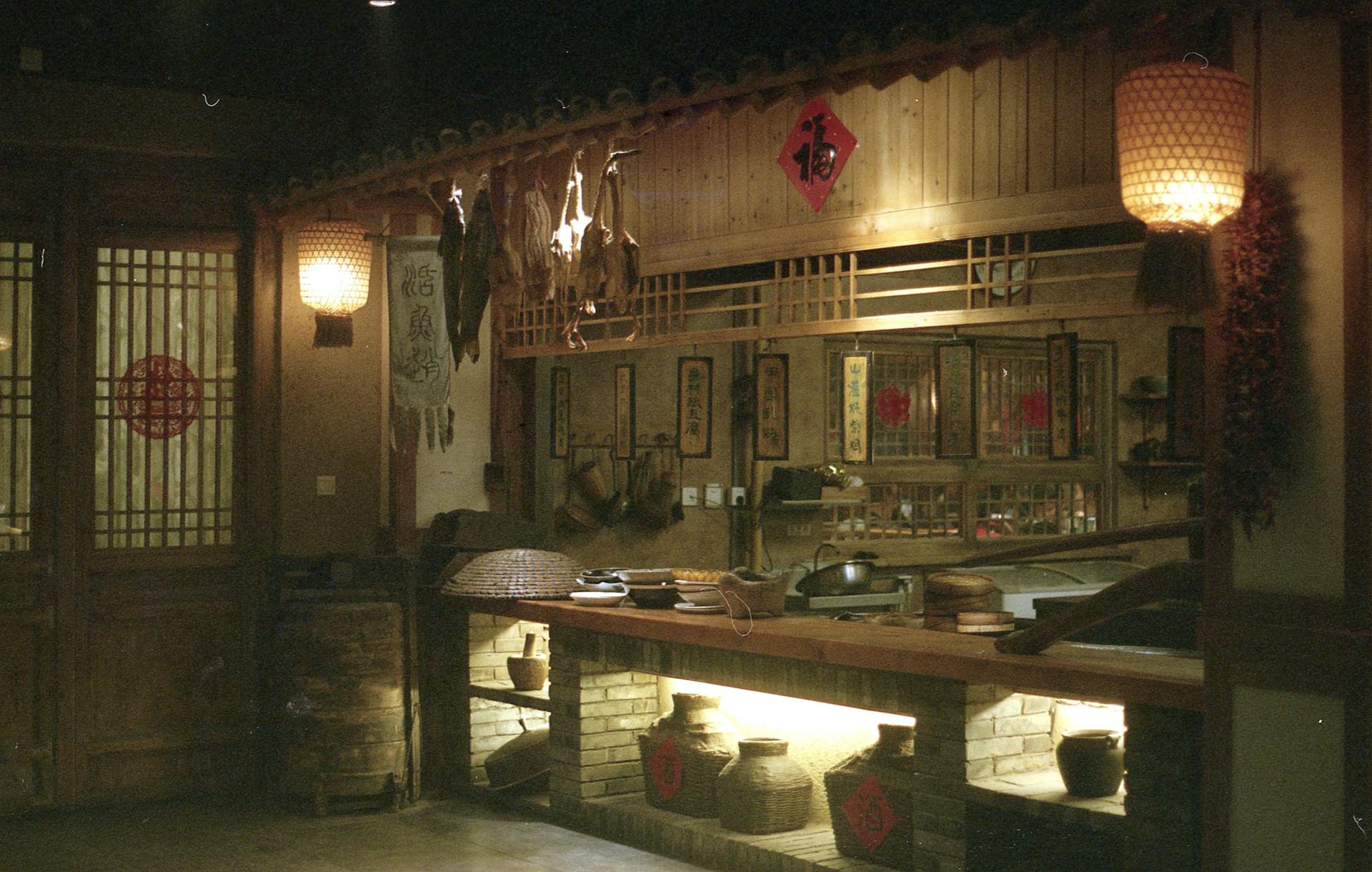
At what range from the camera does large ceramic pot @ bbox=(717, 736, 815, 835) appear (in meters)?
6.90

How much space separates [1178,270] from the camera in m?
4.84

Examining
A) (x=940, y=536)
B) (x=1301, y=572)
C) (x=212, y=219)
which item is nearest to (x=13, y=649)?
(x=212, y=219)

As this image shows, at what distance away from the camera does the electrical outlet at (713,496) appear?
12000 millimetres

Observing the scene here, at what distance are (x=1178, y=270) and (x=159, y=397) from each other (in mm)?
6463

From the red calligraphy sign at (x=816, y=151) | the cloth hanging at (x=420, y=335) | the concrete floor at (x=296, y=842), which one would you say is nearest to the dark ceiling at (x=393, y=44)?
the cloth hanging at (x=420, y=335)

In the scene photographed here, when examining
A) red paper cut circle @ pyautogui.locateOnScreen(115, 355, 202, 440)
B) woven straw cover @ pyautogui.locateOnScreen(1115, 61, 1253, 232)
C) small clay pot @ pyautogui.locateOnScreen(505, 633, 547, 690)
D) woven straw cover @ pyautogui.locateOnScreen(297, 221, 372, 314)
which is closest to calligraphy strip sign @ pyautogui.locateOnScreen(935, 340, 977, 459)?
small clay pot @ pyautogui.locateOnScreen(505, 633, 547, 690)

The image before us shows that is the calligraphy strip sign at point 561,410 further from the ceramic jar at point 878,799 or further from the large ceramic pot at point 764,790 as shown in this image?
the ceramic jar at point 878,799

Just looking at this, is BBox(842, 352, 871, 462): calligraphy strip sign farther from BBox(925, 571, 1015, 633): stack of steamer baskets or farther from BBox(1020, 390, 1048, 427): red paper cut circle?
BBox(1020, 390, 1048, 427): red paper cut circle

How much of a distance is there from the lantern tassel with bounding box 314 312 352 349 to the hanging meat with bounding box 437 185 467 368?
1.25m

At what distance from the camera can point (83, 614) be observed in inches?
340

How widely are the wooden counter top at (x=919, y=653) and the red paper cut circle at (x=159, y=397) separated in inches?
104

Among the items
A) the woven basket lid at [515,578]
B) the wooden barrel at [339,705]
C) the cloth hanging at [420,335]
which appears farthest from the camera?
the cloth hanging at [420,335]

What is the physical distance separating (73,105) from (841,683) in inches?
229

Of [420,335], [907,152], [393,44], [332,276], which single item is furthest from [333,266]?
[907,152]
